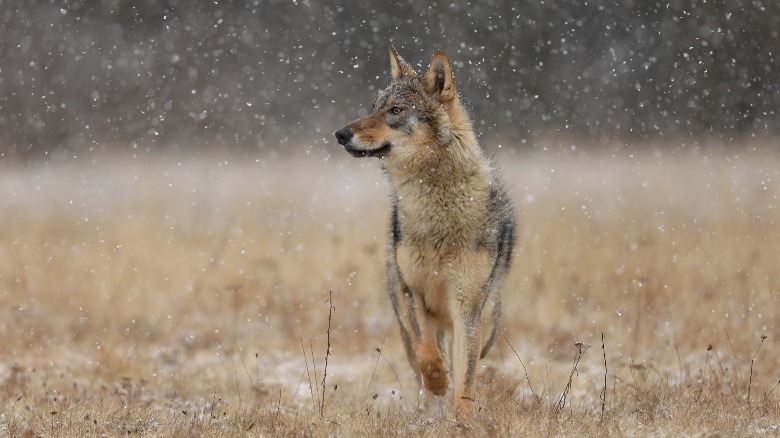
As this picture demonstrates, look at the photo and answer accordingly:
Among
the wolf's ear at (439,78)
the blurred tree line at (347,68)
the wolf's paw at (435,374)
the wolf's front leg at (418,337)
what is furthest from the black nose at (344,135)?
the blurred tree line at (347,68)

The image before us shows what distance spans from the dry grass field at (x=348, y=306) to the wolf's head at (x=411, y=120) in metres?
1.38

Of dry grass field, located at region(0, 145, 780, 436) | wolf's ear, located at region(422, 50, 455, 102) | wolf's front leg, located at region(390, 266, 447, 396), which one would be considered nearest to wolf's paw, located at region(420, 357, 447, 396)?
wolf's front leg, located at region(390, 266, 447, 396)

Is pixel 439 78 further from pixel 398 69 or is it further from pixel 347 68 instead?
pixel 347 68

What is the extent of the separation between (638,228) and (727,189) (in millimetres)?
1984

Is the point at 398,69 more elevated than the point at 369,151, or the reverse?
the point at 398,69

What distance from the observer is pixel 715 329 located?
788 cm

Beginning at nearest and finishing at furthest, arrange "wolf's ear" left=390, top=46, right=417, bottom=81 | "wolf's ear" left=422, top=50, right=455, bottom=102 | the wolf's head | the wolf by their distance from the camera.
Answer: the wolf's head, the wolf, "wolf's ear" left=422, top=50, right=455, bottom=102, "wolf's ear" left=390, top=46, right=417, bottom=81

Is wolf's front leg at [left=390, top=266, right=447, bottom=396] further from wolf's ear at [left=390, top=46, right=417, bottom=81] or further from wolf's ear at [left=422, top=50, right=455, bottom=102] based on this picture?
wolf's ear at [left=390, top=46, right=417, bottom=81]

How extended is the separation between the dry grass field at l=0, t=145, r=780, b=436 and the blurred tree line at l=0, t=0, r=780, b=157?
3.68 m

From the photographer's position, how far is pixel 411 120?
5.08 metres

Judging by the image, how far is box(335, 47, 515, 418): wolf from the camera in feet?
16.6

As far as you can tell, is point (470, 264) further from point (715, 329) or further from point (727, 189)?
point (727, 189)

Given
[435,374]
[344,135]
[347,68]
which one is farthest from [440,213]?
[347,68]

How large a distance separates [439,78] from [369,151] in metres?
0.69
